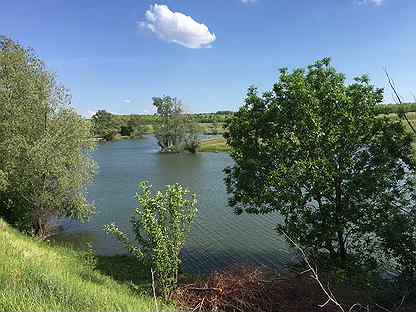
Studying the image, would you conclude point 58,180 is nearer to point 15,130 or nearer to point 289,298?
point 15,130

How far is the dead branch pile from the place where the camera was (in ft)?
49.5

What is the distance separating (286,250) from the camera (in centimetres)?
2542

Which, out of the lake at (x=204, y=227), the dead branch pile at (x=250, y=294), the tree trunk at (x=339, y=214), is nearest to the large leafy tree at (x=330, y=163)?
the tree trunk at (x=339, y=214)

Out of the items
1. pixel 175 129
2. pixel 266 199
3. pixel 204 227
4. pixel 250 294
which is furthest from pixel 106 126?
pixel 250 294

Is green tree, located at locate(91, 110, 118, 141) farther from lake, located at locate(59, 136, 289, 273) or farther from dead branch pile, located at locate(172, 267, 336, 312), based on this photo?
dead branch pile, located at locate(172, 267, 336, 312)

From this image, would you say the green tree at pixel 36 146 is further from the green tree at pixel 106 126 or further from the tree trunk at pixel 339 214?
the green tree at pixel 106 126

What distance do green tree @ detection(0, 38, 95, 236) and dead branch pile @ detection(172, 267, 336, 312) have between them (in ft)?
48.1

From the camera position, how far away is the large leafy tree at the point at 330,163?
61.4 feet

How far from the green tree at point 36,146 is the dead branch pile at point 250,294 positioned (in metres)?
14.7

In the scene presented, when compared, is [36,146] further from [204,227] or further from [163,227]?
[163,227]

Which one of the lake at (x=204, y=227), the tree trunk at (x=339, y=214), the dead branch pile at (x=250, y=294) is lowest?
the lake at (x=204, y=227)

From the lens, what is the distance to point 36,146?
26.3 m

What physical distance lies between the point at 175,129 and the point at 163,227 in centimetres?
7565

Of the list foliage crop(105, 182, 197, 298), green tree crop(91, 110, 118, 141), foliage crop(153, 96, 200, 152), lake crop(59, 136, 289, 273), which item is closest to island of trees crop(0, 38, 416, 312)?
foliage crop(105, 182, 197, 298)
